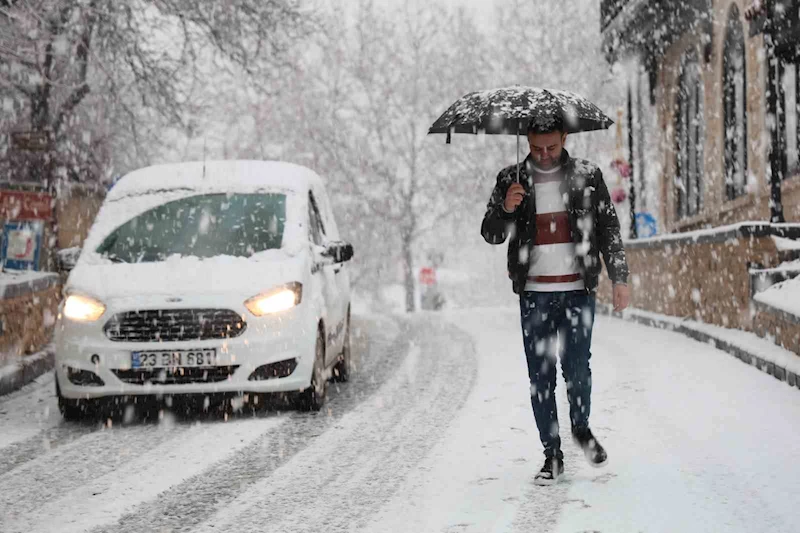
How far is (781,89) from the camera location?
42.6ft

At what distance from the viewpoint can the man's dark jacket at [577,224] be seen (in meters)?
4.86

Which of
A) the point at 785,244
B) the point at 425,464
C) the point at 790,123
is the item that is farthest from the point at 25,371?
the point at 790,123

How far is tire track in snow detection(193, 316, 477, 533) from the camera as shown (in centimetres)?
448

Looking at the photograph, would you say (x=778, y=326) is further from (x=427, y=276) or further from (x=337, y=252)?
(x=427, y=276)

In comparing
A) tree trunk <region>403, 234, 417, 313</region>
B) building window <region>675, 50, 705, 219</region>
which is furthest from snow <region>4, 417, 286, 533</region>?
tree trunk <region>403, 234, 417, 313</region>

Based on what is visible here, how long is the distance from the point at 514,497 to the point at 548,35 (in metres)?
32.1

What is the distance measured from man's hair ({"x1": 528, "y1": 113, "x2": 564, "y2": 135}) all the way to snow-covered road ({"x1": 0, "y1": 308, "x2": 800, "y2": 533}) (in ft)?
5.55

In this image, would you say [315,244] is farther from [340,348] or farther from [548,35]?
[548,35]

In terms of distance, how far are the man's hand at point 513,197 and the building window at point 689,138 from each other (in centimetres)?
1479

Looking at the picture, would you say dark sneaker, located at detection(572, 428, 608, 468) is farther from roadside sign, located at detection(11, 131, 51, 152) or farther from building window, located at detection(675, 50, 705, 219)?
building window, located at detection(675, 50, 705, 219)

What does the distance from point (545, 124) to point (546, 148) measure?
0.11 meters

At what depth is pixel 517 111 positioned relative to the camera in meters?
5.01

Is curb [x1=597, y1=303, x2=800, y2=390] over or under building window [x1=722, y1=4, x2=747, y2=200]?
under

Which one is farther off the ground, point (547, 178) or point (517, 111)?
point (517, 111)
